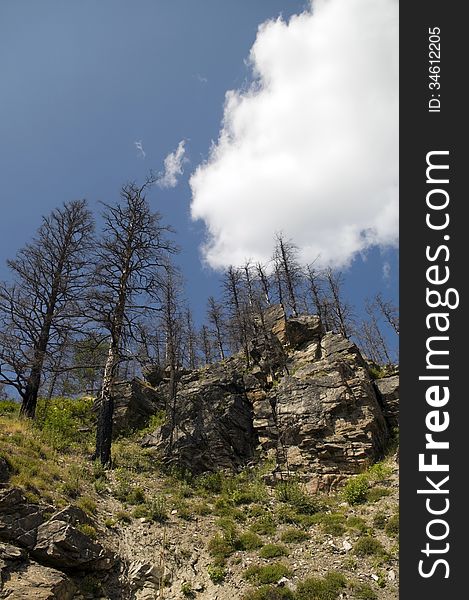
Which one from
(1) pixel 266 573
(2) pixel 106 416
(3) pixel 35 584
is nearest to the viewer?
(3) pixel 35 584

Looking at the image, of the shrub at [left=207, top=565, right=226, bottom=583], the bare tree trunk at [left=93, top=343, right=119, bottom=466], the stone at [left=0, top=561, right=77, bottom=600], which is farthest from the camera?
the bare tree trunk at [left=93, top=343, right=119, bottom=466]

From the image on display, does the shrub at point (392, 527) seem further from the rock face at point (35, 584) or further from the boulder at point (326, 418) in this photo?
the rock face at point (35, 584)

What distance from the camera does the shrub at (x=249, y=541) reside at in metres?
9.97

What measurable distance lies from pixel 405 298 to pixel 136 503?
1005 centimetres

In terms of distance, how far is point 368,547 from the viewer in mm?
9469

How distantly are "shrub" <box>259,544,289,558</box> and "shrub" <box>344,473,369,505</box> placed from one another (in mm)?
3728

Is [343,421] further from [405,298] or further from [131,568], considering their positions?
[405,298]

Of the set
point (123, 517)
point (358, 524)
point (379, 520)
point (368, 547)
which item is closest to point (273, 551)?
point (368, 547)

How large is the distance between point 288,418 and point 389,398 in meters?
5.32

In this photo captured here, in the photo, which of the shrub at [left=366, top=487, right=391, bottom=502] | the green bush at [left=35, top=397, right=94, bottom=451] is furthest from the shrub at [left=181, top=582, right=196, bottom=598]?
the green bush at [left=35, top=397, right=94, bottom=451]

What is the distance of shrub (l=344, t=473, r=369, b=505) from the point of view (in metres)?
12.6

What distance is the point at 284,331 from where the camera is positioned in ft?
88.0

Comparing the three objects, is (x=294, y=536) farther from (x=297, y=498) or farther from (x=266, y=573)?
(x=297, y=498)

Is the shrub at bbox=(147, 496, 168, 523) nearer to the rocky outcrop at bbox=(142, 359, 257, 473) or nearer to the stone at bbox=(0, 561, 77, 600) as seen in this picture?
the stone at bbox=(0, 561, 77, 600)
